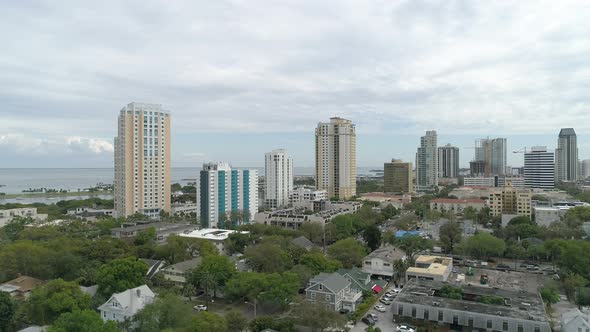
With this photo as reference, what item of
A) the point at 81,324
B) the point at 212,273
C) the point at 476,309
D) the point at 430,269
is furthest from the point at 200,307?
the point at 430,269

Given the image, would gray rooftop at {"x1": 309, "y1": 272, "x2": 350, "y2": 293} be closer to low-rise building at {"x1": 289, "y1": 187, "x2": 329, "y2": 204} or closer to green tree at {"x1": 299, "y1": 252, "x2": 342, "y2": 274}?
green tree at {"x1": 299, "y1": 252, "x2": 342, "y2": 274}

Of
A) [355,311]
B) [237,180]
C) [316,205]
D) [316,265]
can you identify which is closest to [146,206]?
[237,180]

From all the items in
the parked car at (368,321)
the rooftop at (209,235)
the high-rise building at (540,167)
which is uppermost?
the high-rise building at (540,167)

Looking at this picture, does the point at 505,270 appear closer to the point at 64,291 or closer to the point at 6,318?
the point at 64,291

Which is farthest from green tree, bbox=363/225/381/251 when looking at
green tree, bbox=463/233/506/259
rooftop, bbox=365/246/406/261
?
green tree, bbox=463/233/506/259

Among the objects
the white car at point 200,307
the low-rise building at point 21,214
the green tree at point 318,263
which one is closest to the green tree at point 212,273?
the white car at point 200,307

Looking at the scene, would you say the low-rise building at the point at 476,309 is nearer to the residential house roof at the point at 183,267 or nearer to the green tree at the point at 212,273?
the green tree at the point at 212,273

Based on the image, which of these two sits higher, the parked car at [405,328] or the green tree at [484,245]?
the green tree at [484,245]
